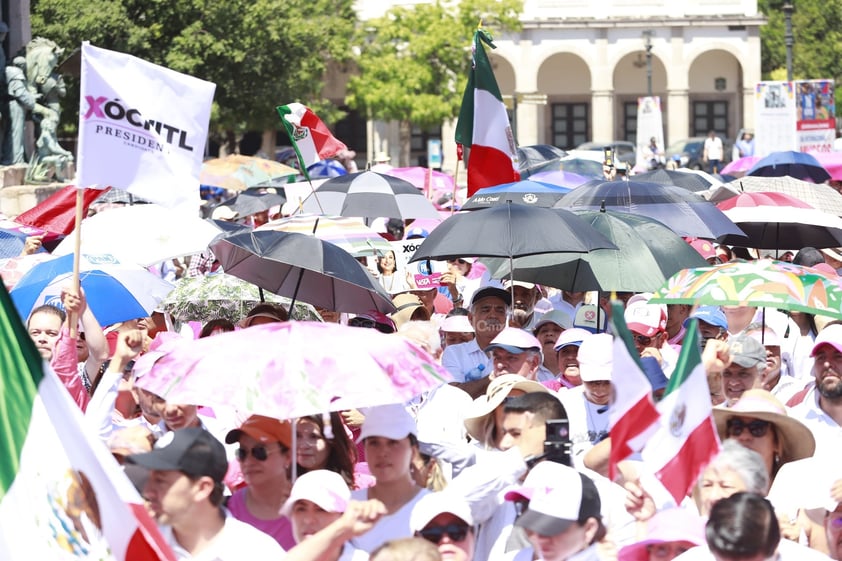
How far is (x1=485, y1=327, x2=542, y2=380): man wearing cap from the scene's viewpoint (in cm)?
789

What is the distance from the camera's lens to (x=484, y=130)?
1220 centimetres

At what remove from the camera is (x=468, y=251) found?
30.8ft

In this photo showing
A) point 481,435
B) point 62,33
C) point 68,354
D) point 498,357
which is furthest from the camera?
point 62,33

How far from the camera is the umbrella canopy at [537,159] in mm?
17192

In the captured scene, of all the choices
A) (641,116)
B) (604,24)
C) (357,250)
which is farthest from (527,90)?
(357,250)

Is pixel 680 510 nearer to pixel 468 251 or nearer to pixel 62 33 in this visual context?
pixel 468 251

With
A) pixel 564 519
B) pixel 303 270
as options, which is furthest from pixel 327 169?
pixel 564 519

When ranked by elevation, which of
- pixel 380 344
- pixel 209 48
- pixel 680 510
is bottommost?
pixel 680 510

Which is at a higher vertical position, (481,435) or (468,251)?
(468,251)

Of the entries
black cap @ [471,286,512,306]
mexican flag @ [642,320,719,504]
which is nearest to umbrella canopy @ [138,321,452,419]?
mexican flag @ [642,320,719,504]

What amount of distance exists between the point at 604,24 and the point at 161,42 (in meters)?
31.2

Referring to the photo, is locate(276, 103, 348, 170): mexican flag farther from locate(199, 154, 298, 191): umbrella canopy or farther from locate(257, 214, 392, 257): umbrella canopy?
locate(199, 154, 298, 191): umbrella canopy

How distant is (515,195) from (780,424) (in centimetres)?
628

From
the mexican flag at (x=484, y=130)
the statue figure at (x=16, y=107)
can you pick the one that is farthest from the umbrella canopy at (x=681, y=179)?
the statue figure at (x=16, y=107)
